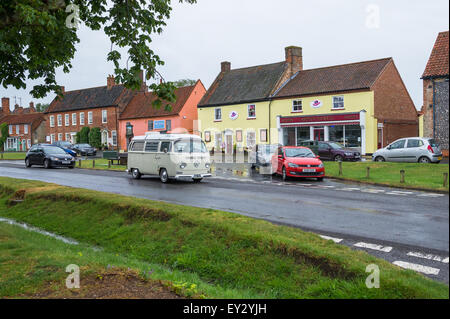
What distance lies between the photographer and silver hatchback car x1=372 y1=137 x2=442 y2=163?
18.3 metres

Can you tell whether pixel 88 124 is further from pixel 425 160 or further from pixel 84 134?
pixel 425 160

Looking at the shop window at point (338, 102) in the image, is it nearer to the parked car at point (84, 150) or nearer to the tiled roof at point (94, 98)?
the parked car at point (84, 150)

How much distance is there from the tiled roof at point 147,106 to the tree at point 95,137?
433cm

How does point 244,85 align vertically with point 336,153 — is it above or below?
above

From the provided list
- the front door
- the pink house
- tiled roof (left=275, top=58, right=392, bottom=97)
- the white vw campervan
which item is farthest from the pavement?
the pink house

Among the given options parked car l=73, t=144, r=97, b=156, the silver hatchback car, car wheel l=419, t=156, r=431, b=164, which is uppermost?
parked car l=73, t=144, r=97, b=156

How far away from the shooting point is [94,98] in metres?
64.2

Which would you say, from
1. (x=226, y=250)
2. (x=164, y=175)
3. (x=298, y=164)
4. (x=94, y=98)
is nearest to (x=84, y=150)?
(x=94, y=98)

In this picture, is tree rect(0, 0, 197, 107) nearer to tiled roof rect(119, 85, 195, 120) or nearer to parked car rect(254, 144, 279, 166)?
parked car rect(254, 144, 279, 166)

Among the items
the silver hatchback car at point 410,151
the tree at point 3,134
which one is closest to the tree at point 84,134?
the tree at point 3,134

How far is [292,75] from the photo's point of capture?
43656 millimetres

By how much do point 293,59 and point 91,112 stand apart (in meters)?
34.5

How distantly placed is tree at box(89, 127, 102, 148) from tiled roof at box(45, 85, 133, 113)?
160 inches
